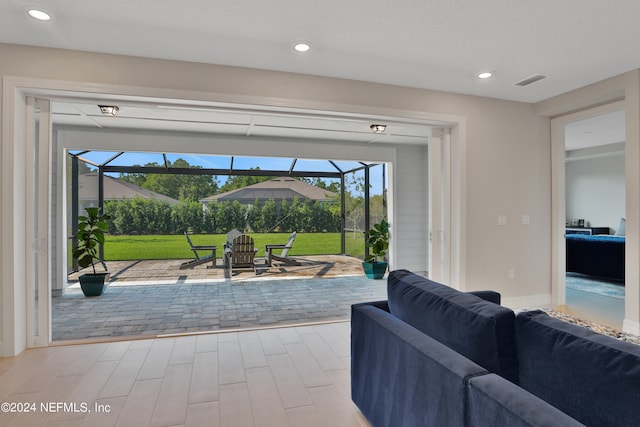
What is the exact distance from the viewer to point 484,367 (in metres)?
1.32

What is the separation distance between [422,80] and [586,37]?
53.5 inches

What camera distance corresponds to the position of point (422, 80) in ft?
12.1

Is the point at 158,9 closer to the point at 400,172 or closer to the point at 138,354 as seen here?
the point at 138,354

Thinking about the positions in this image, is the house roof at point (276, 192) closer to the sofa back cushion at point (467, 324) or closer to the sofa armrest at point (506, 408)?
the sofa back cushion at point (467, 324)

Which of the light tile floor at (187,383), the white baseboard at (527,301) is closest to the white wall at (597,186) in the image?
the white baseboard at (527,301)

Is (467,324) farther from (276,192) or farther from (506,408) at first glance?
(276,192)

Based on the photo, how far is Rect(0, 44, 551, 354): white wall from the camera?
296 centimetres

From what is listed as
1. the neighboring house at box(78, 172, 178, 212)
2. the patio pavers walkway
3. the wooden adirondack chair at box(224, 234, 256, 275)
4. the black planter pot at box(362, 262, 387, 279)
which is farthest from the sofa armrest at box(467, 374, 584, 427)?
the neighboring house at box(78, 172, 178, 212)

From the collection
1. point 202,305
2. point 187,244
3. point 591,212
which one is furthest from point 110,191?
point 591,212

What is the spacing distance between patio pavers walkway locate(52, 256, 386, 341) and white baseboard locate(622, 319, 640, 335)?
2.55 metres

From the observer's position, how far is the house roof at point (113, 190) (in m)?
6.59

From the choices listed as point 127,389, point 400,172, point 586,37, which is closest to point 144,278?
point 127,389

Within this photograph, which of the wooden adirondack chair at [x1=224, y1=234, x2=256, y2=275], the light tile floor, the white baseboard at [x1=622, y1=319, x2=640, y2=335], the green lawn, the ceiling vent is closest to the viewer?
the light tile floor

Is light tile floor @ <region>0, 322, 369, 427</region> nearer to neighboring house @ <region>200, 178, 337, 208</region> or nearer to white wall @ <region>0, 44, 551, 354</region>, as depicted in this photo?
white wall @ <region>0, 44, 551, 354</region>
